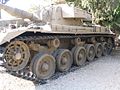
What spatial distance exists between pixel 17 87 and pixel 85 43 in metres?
4.83

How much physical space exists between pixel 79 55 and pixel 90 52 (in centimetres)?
122

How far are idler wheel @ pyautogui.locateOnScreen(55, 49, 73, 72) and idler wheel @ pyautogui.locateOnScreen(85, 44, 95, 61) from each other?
1.58 metres

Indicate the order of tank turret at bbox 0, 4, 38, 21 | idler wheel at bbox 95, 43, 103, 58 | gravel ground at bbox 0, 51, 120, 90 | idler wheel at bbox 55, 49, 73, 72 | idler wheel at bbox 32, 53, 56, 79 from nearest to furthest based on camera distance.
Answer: gravel ground at bbox 0, 51, 120, 90
idler wheel at bbox 32, 53, 56, 79
tank turret at bbox 0, 4, 38, 21
idler wheel at bbox 55, 49, 73, 72
idler wheel at bbox 95, 43, 103, 58

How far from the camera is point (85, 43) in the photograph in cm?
1139

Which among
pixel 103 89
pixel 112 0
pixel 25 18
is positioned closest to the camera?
pixel 103 89

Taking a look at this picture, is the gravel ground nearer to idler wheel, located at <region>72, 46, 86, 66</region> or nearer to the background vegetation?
idler wheel, located at <region>72, 46, 86, 66</region>

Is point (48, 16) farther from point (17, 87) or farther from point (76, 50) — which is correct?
point (17, 87)

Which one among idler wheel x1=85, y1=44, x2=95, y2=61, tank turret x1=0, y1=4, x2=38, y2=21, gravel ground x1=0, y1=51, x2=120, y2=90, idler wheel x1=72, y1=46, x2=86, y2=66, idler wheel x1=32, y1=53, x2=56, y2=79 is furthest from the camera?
idler wheel x1=85, y1=44, x2=95, y2=61

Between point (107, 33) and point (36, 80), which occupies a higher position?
point (107, 33)

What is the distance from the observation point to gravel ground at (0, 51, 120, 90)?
729cm

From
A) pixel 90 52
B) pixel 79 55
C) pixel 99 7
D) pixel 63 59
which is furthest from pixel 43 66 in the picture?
pixel 99 7

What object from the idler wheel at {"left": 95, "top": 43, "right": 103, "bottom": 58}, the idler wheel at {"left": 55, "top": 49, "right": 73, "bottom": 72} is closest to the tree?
the idler wheel at {"left": 95, "top": 43, "right": 103, "bottom": 58}

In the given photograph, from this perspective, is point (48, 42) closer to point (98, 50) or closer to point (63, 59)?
point (63, 59)

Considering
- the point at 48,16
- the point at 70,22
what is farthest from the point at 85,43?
the point at 48,16
